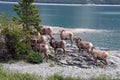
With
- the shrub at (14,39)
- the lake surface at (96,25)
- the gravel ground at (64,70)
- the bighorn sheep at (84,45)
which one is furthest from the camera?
the lake surface at (96,25)

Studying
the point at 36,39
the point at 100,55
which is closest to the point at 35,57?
the point at 36,39

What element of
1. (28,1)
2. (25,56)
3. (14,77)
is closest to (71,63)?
(25,56)

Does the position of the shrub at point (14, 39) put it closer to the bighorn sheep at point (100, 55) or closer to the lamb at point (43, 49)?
the lamb at point (43, 49)

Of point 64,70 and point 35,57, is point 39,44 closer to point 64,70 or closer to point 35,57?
point 35,57

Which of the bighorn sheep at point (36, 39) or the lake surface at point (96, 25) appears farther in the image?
the lake surface at point (96, 25)

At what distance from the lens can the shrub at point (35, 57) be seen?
30.2 meters

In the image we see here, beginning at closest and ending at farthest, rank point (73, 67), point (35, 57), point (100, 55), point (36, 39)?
point (73, 67) → point (35, 57) → point (100, 55) → point (36, 39)

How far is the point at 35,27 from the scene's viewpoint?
107 feet

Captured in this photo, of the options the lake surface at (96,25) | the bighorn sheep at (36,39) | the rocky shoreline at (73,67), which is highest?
the bighorn sheep at (36,39)

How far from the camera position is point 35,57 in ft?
99.1

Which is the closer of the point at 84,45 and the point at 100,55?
the point at 100,55

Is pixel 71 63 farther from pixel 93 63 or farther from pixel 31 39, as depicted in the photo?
pixel 31 39

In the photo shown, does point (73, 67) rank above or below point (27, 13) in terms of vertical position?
below

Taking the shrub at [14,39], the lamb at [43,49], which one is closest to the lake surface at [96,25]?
the lamb at [43,49]
